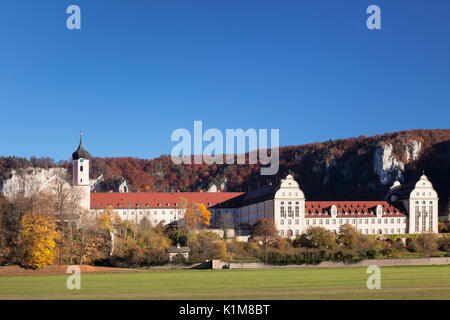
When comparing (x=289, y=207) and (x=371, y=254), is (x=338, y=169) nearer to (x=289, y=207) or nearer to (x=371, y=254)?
(x=289, y=207)

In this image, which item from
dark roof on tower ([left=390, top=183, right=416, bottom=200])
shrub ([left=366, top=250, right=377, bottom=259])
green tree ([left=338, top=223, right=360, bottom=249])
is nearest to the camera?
shrub ([left=366, top=250, right=377, bottom=259])

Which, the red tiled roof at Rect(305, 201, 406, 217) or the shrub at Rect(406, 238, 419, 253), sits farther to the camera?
the red tiled roof at Rect(305, 201, 406, 217)

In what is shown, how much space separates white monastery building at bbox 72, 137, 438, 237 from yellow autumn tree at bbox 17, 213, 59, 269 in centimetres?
2735

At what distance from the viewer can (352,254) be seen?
7012 cm

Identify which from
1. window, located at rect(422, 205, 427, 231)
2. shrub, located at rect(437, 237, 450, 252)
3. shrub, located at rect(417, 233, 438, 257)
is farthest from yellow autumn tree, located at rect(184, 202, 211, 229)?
window, located at rect(422, 205, 427, 231)

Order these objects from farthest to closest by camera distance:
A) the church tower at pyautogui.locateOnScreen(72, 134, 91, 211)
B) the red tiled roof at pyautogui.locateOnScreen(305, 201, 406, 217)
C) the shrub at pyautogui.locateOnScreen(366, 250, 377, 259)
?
the red tiled roof at pyautogui.locateOnScreen(305, 201, 406, 217)
the church tower at pyautogui.locateOnScreen(72, 134, 91, 211)
the shrub at pyautogui.locateOnScreen(366, 250, 377, 259)

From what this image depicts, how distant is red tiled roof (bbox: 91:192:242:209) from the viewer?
107688 millimetres

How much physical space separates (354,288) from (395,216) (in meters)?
70.2

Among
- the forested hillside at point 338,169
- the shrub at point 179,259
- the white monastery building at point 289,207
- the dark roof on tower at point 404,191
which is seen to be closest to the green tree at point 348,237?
the white monastery building at point 289,207

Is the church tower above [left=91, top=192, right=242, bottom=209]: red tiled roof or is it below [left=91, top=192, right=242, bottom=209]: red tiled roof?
above

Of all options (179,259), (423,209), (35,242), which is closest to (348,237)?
(179,259)

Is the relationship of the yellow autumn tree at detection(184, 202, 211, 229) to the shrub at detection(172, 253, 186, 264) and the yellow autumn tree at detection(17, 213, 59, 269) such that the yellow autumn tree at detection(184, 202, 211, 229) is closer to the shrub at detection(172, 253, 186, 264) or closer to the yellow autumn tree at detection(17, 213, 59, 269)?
the shrub at detection(172, 253, 186, 264)
